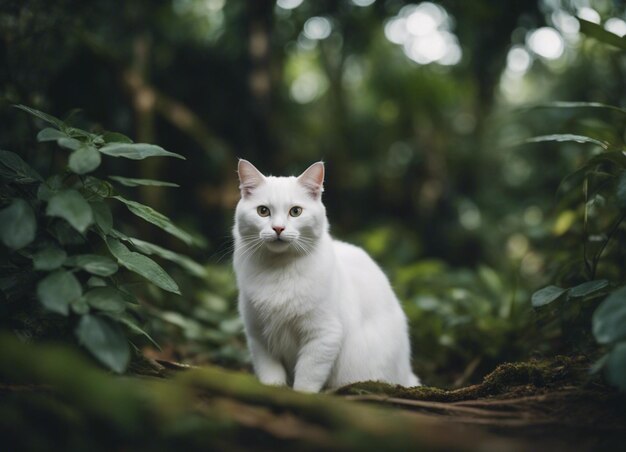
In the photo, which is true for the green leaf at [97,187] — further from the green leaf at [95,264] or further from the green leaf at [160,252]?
the green leaf at [95,264]

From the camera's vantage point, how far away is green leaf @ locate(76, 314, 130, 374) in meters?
1.55

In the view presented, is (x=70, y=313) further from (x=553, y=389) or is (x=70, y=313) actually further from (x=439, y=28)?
(x=439, y=28)

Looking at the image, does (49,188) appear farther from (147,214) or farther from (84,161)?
(147,214)

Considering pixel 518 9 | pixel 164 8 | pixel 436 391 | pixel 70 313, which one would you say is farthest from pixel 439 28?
pixel 70 313

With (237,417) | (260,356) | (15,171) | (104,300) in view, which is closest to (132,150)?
(15,171)

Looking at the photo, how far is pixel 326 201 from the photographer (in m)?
8.09

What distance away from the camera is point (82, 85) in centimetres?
571

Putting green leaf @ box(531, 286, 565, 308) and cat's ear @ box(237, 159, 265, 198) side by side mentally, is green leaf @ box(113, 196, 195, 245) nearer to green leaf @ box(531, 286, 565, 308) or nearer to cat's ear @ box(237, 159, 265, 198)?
cat's ear @ box(237, 159, 265, 198)

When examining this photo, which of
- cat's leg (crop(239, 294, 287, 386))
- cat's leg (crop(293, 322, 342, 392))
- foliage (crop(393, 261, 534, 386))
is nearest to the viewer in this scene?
cat's leg (crop(293, 322, 342, 392))

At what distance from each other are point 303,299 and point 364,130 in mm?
6768

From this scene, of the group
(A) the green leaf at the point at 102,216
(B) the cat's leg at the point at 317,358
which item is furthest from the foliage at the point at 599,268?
(A) the green leaf at the point at 102,216

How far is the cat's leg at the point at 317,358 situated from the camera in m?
2.38

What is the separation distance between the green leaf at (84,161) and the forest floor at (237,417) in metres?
0.67

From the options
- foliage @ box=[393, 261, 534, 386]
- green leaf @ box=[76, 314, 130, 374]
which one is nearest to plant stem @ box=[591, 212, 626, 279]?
foliage @ box=[393, 261, 534, 386]
